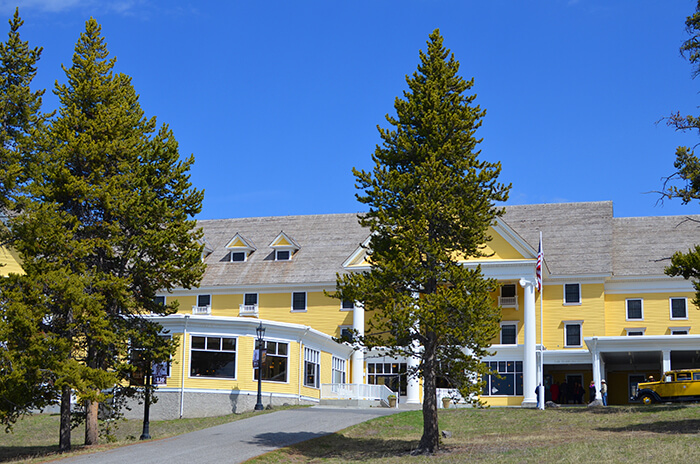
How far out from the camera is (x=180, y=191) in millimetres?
28609

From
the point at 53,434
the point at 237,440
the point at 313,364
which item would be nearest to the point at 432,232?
the point at 237,440

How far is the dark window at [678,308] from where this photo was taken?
51.0 m

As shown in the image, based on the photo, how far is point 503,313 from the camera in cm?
5175

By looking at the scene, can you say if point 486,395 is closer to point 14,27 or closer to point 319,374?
point 319,374

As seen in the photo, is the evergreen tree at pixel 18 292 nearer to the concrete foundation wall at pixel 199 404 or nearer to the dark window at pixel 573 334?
the concrete foundation wall at pixel 199 404

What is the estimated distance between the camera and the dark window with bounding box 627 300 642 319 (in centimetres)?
5191

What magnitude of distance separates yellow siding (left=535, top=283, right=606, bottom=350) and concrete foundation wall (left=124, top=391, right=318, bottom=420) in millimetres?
19358

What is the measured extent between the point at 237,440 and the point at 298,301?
29.4 m

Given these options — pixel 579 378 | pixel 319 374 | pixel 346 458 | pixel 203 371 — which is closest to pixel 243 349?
pixel 203 371

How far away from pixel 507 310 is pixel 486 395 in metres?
5.55

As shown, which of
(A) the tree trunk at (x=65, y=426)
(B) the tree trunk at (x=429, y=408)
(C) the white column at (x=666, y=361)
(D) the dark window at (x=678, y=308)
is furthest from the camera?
(D) the dark window at (x=678, y=308)

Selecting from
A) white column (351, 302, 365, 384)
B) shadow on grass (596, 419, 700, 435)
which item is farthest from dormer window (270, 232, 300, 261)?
shadow on grass (596, 419, 700, 435)

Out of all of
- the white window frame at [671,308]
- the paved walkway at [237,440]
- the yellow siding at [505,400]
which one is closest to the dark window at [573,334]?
the yellow siding at [505,400]

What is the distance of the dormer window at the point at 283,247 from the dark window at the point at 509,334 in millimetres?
15770
